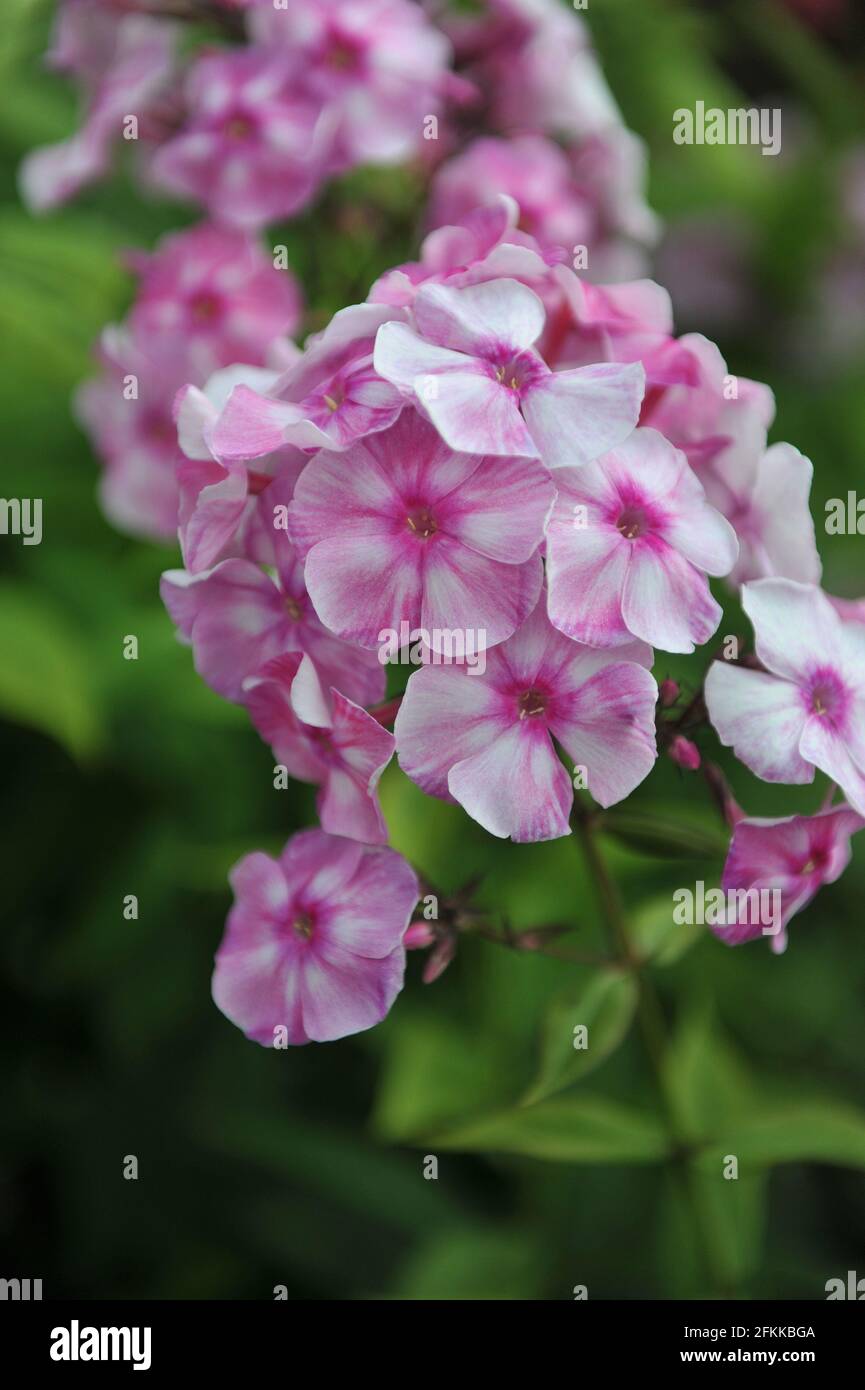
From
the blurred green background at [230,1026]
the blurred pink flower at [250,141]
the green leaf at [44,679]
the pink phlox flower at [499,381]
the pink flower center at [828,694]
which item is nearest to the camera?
the pink phlox flower at [499,381]

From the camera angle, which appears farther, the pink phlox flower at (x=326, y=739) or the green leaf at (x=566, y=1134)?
the green leaf at (x=566, y=1134)

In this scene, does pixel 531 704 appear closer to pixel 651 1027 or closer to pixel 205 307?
pixel 651 1027

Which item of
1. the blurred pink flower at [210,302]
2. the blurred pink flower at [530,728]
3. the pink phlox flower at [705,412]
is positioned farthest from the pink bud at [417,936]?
the blurred pink flower at [210,302]

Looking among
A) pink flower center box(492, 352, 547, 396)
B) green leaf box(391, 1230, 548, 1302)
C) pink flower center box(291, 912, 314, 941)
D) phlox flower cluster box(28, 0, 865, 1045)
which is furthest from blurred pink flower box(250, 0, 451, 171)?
green leaf box(391, 1230, 548, 1302)

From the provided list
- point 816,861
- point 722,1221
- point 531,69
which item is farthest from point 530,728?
point 531,69

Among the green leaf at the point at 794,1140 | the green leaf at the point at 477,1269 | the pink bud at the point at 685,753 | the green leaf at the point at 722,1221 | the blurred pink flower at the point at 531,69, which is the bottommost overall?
the green leaf at the point at 477,1269

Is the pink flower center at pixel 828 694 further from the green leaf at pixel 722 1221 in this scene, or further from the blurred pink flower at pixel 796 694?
the green leaf at pixel 722 1221
